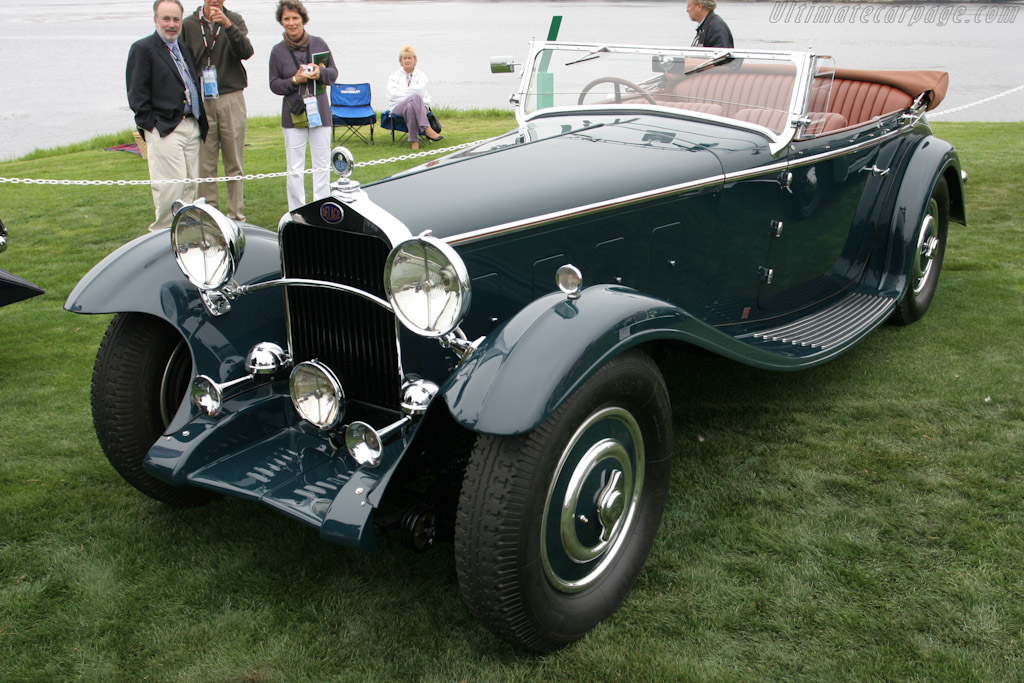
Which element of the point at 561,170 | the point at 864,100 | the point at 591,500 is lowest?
the point at 591,500

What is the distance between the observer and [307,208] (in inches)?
105

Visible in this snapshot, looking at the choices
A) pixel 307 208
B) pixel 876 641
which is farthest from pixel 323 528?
pixel 876 641

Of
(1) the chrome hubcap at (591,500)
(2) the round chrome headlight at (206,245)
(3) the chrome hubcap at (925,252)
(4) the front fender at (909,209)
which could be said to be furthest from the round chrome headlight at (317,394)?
(3) the chrome hubcap at (925,252)

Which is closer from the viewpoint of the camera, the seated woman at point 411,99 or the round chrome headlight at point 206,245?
the round chrome headlight at point 206,245

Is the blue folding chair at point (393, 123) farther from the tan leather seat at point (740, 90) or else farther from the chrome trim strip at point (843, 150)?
the tan leather seat at point (740, 90)

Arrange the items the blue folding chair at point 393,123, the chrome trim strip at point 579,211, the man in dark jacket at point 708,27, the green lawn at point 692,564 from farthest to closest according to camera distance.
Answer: the blue folding chair at point 393,123, the man in dark jacket at point 708,27, the chrome trim strip at point 579,211, the green lawn at point 692,564

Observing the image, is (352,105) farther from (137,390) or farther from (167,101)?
(137,390)

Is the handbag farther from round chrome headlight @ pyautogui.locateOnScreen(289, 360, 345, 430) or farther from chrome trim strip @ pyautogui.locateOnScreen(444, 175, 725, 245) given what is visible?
round chrome headlight @ pyautogui.locateOnScreen(289, 360, 345, 430)

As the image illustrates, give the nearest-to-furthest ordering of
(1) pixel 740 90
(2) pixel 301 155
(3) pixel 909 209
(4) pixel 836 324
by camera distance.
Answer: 1. (1) pixel 740 90
2. (4) pixel 836 324
3. (3) pixel 909 209
4. (2) pixel 301 155

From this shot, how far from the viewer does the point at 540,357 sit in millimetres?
2225

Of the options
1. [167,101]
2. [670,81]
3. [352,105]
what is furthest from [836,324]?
[352,105]

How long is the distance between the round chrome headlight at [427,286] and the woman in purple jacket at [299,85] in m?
4.91

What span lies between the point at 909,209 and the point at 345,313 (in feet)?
10.8

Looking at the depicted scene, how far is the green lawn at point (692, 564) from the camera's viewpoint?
2.39 metres
